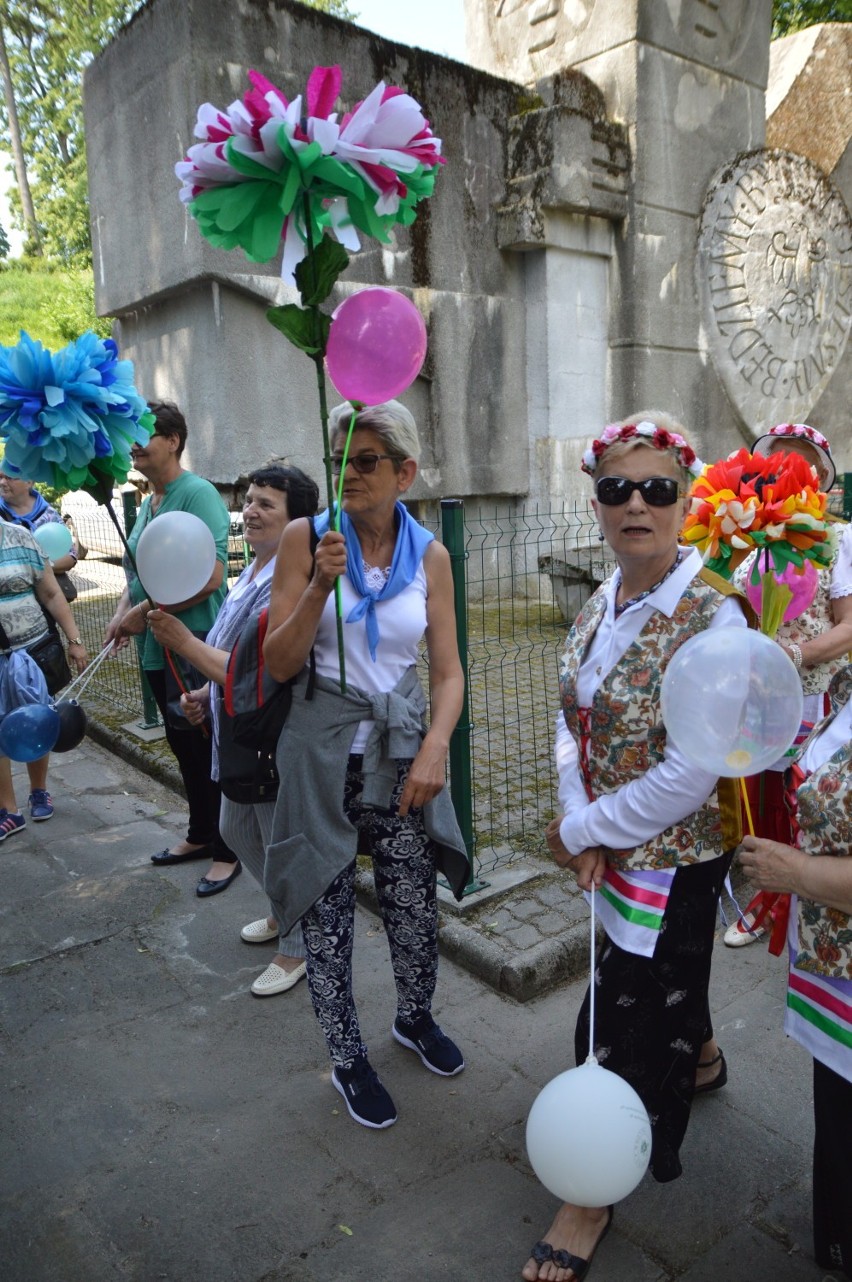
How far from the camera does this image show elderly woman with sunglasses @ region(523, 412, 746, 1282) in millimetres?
2006

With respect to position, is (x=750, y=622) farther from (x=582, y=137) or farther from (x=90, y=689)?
(x=582, y=137)

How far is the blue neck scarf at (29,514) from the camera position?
4.81 m

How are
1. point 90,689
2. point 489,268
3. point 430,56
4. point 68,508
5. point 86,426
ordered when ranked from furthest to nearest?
Result: point 68,508 → point 489,268 → point 430,56 → point 90,689 → point 86,426

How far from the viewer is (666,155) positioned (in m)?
9.12

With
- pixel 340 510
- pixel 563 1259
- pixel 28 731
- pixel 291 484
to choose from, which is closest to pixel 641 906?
pixel 563 1259

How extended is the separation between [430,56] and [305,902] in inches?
326

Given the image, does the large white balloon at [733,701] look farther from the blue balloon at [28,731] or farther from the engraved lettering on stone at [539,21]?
the engraved lettering on stone at [539,21]

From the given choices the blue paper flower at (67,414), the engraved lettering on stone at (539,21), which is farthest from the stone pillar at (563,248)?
the blue paper flower at (67,414)

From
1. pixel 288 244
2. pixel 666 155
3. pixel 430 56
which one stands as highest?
pixel 430 56

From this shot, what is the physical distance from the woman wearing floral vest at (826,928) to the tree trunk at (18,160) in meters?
39.9

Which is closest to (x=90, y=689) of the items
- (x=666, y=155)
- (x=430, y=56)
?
(x=430, y=56)

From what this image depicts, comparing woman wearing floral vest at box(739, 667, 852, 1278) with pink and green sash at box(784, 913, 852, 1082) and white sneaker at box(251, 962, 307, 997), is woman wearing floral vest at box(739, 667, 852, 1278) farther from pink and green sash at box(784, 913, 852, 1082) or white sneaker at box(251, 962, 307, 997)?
white sneaker at box(251, 962, 307, 997)

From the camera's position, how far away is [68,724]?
4172 millimetres

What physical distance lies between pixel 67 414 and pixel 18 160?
128 ft
